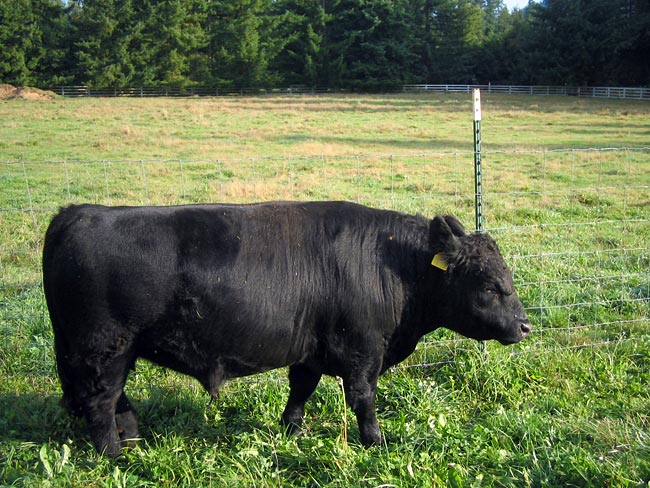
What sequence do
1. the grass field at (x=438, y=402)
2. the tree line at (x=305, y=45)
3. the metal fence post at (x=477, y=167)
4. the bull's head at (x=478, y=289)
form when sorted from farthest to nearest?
1. the tree line at (x=305, y=45)
2. the metal fence post at (x=477, y=167)
3. the bull's head at (x=478, y=289)
4. the grass field at (x=438, y=402)

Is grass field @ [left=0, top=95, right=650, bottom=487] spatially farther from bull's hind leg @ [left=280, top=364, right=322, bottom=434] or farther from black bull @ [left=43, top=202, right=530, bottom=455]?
black bull @ [left=43, top=202, right=530, bottom=455]

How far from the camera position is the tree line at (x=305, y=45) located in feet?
172

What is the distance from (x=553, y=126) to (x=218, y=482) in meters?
28.9

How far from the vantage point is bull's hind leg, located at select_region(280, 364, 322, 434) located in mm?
4699

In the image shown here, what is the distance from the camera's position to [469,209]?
11867 mm

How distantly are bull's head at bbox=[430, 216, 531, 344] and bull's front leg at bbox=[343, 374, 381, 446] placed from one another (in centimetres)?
81

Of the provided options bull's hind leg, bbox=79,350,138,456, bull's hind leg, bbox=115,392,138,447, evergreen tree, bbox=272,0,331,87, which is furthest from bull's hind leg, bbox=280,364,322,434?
evergreen tree, bbox=272,0,331,87

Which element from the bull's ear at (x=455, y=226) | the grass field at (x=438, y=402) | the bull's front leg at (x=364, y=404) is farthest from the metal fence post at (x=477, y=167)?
the bull's front leg at (x=364, y=404)

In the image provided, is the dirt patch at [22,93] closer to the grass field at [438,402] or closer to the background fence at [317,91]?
the background fence at [317,91]

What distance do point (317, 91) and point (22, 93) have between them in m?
25.9

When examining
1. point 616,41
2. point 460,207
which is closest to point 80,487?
point 460,207

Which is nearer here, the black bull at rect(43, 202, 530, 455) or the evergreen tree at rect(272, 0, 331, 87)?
the black bull at rect(43, 202, 530, 455)

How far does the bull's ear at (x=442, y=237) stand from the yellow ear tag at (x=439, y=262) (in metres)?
0.06

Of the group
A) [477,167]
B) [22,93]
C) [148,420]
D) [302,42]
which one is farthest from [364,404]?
[302,42]
